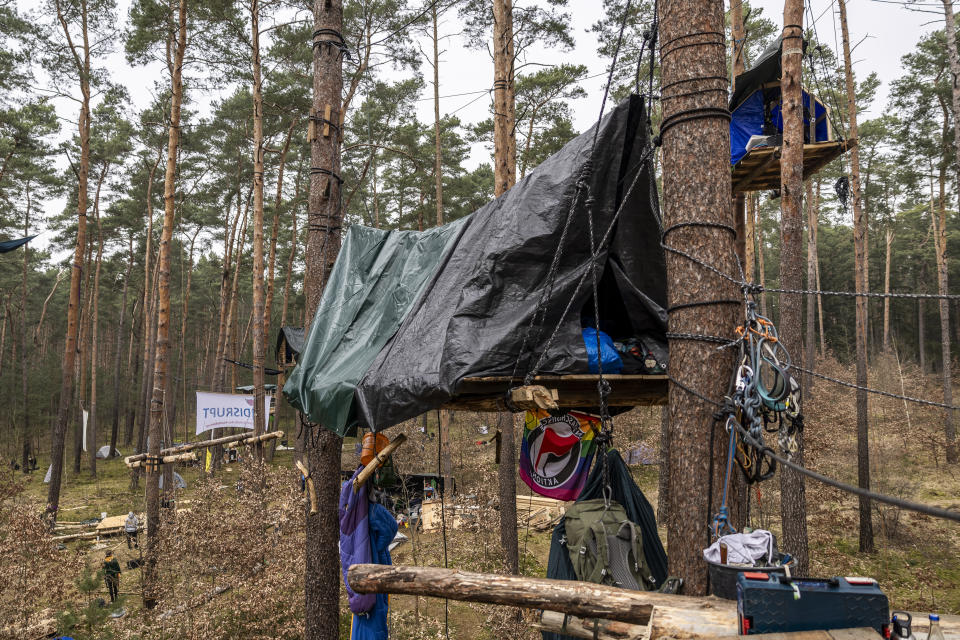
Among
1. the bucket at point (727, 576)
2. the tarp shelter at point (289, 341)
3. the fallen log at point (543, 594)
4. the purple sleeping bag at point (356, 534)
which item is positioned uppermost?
the tarp shelter at point (289, 341)

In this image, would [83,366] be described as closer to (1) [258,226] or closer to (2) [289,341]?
(1) [258,226]

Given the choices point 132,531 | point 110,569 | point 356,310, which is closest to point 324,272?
point 356,310

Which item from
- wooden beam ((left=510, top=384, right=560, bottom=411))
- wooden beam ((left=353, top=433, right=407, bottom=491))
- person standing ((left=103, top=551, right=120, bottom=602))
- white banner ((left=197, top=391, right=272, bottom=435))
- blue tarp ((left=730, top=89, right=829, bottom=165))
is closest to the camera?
A: wooden beam ((left=510, top=384, right=560, bottom=411))

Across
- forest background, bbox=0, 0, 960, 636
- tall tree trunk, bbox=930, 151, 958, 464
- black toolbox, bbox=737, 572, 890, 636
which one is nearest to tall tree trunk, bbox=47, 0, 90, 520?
forest background, bbox=0, 0, 960, 636

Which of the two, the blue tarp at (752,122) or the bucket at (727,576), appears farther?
the blue tarp at (752,122)

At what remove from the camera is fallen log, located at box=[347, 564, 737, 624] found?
76.7 inches

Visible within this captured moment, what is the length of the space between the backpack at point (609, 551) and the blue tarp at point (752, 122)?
5987mm

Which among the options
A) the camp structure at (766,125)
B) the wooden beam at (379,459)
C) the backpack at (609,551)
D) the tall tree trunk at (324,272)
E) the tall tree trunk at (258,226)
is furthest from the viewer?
the tall tree trunk at (258,226)

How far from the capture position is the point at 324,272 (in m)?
5.21

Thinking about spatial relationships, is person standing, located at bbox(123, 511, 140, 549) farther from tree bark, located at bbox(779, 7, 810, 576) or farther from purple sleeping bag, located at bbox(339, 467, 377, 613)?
tree bark, located at bbox(779, 7, 810, 576)

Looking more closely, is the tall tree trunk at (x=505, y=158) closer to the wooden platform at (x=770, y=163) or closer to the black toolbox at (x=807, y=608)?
the wooden platform at (x=770, y=163)

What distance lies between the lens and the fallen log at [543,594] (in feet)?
6.39

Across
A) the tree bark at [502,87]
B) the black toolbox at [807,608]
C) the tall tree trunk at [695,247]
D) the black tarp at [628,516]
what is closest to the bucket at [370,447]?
the black tarp at [628,516]

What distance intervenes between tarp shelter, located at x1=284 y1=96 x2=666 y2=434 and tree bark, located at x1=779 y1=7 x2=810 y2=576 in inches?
148
